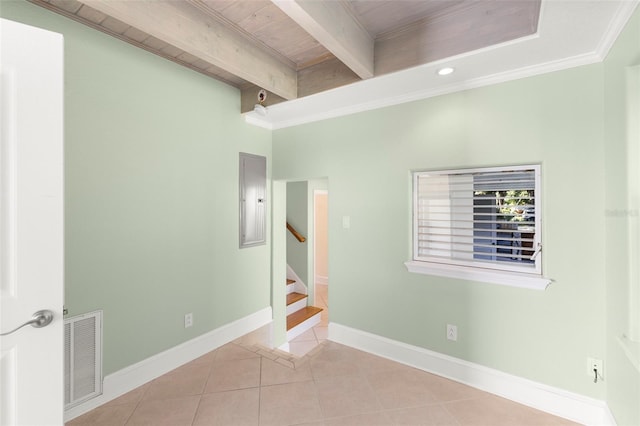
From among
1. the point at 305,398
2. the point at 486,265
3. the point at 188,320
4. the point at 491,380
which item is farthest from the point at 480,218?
the point at 188,320

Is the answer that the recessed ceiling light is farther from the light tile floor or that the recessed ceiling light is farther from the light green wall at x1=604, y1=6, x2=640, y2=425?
the light tile floor

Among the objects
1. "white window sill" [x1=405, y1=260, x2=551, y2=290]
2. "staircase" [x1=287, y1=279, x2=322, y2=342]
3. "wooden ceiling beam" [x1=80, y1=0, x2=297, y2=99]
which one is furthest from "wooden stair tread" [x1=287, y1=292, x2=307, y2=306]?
"wooden ceiling beam" [x1=80, y1=0, x2=297, y2=99]

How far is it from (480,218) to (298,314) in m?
3.17

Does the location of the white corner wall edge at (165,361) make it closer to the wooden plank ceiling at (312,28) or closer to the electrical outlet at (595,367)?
the wooden plank ceiling at (312,28)

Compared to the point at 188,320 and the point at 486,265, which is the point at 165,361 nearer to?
the point at 188,320

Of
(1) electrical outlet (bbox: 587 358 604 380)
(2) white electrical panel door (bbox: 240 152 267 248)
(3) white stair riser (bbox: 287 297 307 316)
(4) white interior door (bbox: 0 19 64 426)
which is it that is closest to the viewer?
(4) white interior door (bbox: 0 19 64 426)

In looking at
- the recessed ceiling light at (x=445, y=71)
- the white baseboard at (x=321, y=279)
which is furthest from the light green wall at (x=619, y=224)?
the white baseboard at (x=321, y=279)

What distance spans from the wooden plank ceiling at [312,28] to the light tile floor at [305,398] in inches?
94.4

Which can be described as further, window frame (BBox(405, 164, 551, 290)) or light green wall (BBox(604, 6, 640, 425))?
window frame (BBox(405, 164, 551, 290))

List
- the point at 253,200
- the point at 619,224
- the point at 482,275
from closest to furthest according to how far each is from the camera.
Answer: the point at 619,224, the point at 482,275, the point at 253,200

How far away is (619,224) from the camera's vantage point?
1627mm

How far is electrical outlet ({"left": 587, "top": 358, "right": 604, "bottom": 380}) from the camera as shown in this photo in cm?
187

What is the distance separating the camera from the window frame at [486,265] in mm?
2070

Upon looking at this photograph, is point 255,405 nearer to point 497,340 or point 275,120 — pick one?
point 497,340
